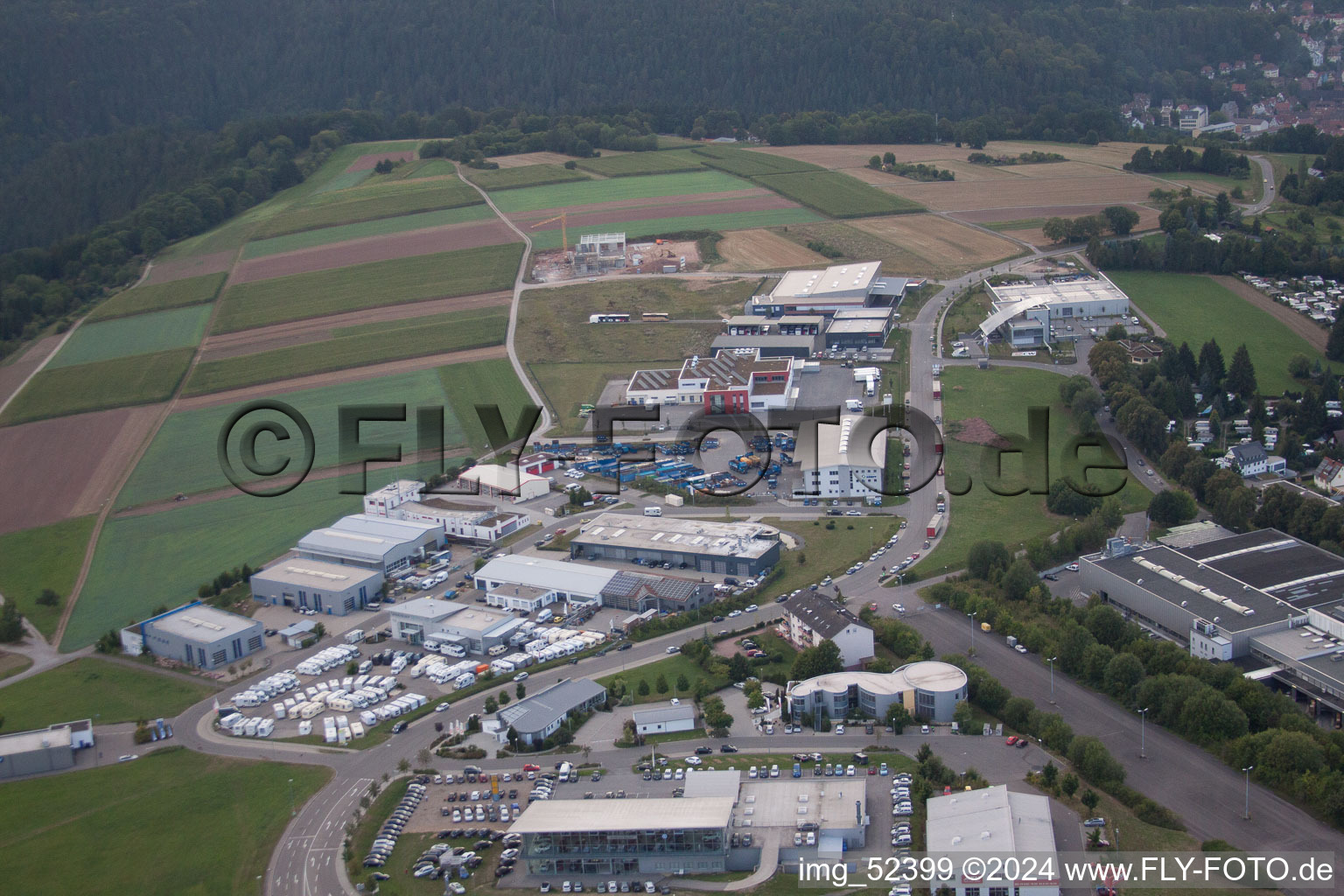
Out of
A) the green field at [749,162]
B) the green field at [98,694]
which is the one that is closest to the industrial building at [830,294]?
the green field at [749,162]

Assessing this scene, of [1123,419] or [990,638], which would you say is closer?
[990,638]

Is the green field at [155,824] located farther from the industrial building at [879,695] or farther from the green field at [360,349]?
the green field at [360,349]

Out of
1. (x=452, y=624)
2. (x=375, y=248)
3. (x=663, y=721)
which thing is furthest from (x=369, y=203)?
(x=663, y=721)

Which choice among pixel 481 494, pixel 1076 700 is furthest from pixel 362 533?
pixel 1076 700

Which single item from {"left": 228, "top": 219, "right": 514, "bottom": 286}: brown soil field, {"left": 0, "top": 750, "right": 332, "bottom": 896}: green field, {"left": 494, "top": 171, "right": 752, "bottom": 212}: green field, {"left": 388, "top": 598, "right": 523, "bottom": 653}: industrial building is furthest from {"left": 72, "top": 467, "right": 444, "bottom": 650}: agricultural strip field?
{"left": 494, "top": 171, "right": 752, "bottom": 212}: green field

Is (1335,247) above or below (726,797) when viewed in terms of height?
above

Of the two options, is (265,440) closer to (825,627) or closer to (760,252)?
(825,627)

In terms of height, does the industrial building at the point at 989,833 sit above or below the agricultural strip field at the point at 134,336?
below

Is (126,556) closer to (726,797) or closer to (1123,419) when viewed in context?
(726,797)
